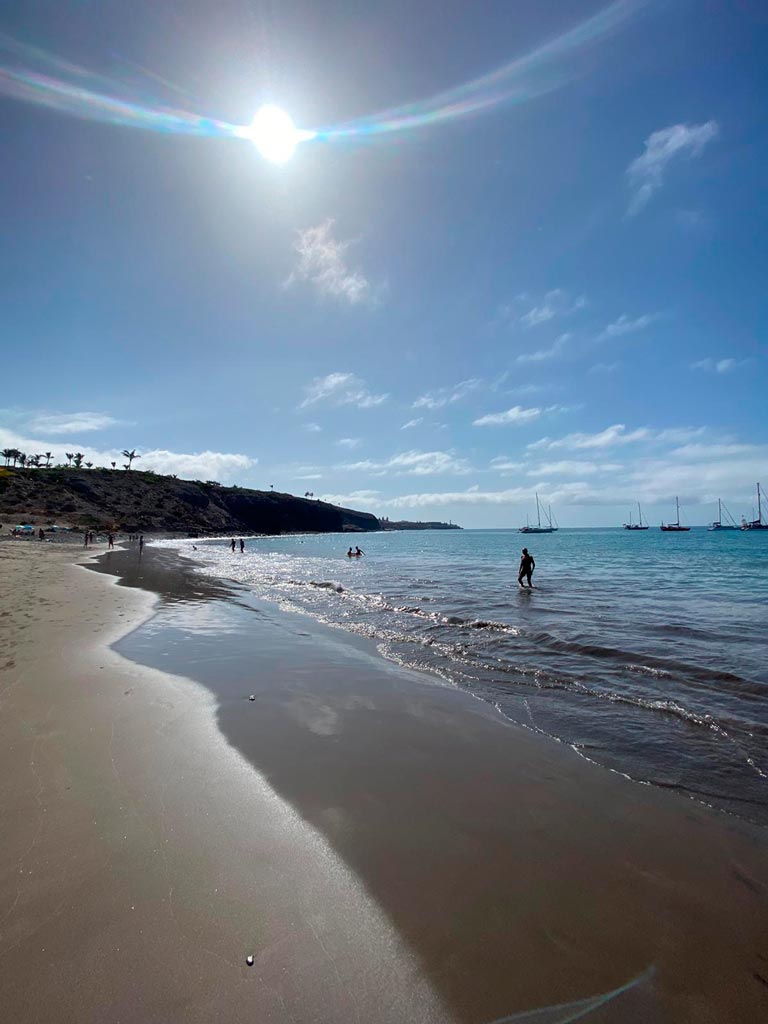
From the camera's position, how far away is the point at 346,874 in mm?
3525

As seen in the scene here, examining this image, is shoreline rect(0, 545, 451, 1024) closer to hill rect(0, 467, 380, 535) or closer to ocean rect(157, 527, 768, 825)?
ocean rect(157, 527, 768, 825)

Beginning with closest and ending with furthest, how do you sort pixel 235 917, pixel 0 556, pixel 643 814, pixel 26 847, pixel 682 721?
pixel 235 917 → pixel 26 847 → pixel 643 814 → pixel 682 721 → pixel 0 556

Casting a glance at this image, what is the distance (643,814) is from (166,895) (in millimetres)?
4197

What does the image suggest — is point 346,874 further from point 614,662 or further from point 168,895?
point 614,662

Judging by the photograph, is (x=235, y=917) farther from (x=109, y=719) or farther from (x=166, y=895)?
(x=109, y=719)

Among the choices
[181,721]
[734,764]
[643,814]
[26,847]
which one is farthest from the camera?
[181,721]

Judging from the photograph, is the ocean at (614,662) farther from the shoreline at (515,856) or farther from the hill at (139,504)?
the hill at (139,504)

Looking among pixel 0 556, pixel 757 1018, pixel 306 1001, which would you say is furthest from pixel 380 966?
pixel 0 556

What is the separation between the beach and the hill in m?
78.9

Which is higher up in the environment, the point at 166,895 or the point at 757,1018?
the point at 166,895

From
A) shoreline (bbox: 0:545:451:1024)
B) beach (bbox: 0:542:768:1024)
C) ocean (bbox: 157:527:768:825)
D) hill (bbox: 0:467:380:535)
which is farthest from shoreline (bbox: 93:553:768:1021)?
hill (bbox: 0:467:380:535)

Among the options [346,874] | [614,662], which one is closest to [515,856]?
[346,874]

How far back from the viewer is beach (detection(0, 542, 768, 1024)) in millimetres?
2559

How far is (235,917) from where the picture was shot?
9.86 feet
